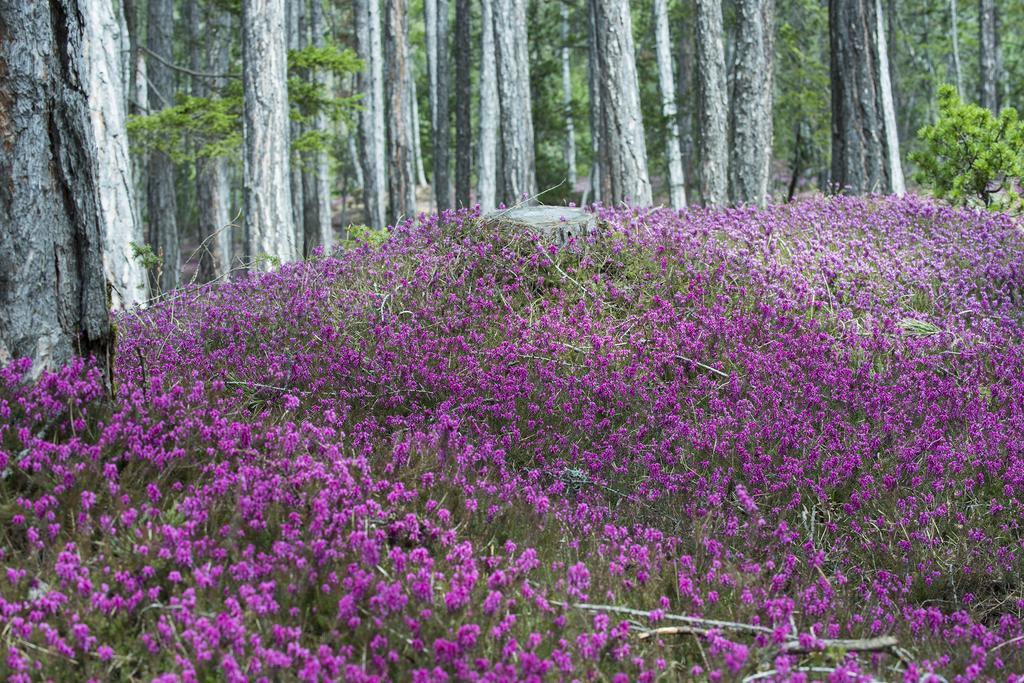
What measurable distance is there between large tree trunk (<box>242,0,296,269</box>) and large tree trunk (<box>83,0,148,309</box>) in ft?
10.6

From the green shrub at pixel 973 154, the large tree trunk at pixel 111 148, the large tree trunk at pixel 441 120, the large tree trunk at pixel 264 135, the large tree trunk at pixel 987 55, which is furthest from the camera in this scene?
the large tree trunk at pixel 987 55

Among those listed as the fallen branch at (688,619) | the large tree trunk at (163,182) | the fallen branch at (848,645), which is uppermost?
the large tree trunk at (163,182)

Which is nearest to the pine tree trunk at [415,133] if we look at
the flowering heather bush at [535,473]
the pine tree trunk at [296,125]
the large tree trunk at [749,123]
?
the pine tree trunk at [296,125]

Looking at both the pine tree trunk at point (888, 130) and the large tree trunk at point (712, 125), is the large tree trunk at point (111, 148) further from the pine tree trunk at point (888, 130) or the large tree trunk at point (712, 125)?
the pine tree trunk at point (888, 130)

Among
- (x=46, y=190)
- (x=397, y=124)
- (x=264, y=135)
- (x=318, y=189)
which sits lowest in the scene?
(x=46, y=190)

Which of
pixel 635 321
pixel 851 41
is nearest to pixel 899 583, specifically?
pixel 635 321

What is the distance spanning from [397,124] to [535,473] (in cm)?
2083

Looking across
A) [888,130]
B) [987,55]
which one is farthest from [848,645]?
[987,55]

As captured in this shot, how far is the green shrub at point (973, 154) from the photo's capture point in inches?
424

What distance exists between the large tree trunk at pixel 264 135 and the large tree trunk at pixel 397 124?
34.0 feet

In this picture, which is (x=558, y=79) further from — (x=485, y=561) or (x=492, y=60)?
(x=485, y=561)

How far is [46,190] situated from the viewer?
344 centimetres

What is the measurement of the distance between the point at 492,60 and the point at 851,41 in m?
10.0

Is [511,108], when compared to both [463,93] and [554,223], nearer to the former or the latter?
[463,93]
